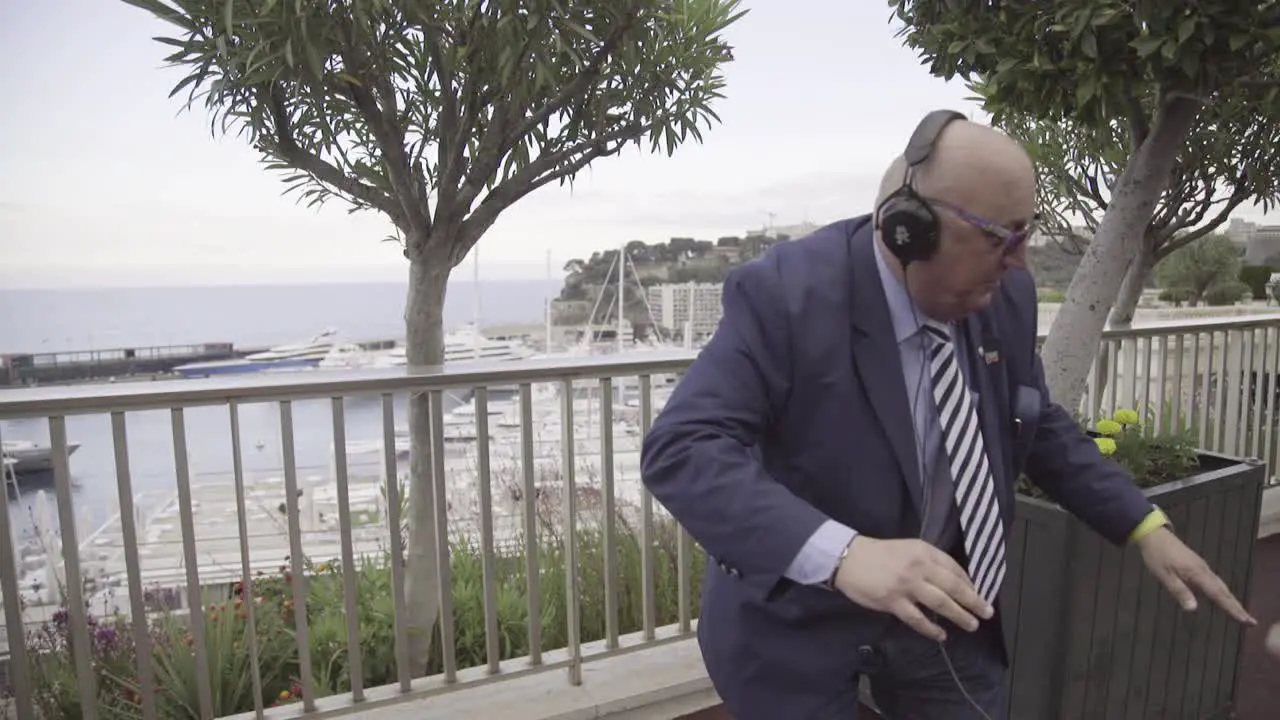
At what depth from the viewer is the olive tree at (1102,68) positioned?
1.49m

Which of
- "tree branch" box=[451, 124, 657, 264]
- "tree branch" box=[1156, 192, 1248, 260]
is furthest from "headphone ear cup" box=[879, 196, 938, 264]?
"tree branch" box=[1156, 192, 1248, 260]

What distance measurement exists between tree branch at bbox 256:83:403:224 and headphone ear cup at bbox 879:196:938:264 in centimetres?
190

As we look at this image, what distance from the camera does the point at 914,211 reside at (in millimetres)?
849

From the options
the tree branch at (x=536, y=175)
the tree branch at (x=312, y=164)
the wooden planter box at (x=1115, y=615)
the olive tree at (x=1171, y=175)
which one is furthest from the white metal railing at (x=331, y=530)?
the wooden planter box at (x=1115, y=615)

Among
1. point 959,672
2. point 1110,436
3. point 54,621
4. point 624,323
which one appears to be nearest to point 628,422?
point 1110,436

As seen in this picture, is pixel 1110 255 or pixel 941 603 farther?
pixel 1110 255

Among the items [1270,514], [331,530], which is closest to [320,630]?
[331,530]

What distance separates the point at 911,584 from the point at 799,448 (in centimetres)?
24

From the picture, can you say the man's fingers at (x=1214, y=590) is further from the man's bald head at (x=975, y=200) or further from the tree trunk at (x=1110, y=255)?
the tree trunk at (x=1110, y=255)

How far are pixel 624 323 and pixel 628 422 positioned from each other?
213 inches

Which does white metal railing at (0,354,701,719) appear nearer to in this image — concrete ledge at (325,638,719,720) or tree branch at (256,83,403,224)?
concrete ledge at (325,638,719,720)

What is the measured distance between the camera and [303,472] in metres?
2.05

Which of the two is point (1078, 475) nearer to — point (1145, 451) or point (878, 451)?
point (878, 451)

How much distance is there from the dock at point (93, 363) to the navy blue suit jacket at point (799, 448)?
5.65ft
